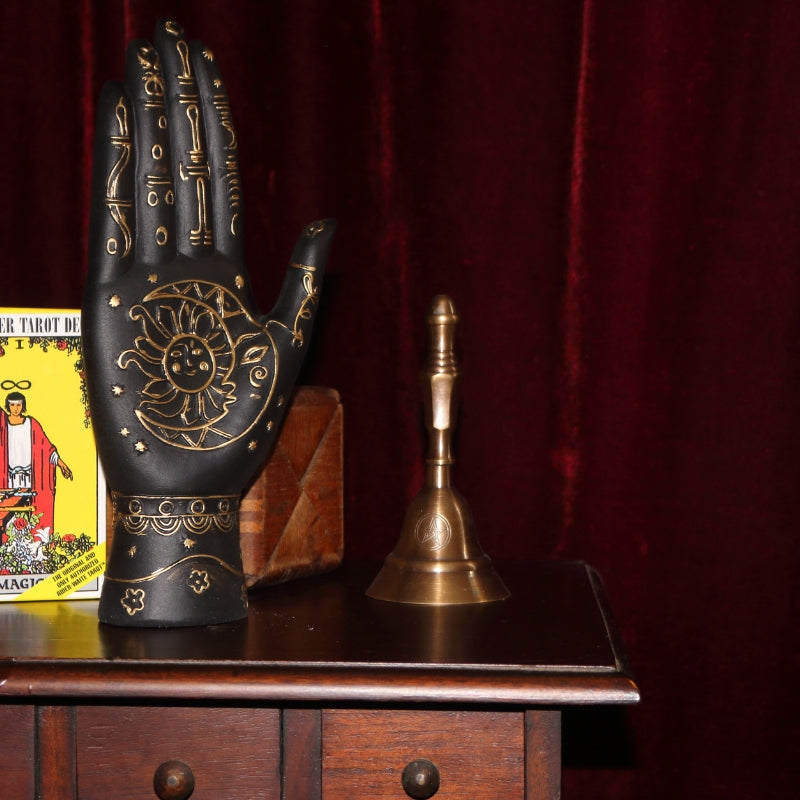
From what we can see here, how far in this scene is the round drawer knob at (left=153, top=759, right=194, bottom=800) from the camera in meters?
0.79

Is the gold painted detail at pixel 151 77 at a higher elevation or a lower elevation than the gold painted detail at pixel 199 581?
higher

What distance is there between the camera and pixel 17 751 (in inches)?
31.6

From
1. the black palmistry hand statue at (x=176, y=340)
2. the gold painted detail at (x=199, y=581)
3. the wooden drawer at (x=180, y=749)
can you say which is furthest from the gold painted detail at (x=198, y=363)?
the wooden drawer at (x=180, y=749)

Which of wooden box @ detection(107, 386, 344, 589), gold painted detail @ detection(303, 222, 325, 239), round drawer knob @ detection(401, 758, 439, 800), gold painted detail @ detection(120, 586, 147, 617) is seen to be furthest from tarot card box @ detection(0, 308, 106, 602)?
round drawer knob @ detection(401, 758, 439, 800)

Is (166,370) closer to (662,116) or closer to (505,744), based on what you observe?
(505,744)

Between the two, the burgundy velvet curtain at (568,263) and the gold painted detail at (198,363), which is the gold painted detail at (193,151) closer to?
the gold painted detail at (198,363)

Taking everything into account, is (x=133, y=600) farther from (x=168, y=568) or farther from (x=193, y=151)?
(x=193, y=151)

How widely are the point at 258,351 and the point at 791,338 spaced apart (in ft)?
2.02

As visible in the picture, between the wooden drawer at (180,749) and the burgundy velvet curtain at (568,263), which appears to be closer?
the wooden drawer at (180,749)

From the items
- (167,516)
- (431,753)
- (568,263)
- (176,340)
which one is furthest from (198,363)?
(568,263)

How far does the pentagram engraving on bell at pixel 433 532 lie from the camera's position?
98 cm

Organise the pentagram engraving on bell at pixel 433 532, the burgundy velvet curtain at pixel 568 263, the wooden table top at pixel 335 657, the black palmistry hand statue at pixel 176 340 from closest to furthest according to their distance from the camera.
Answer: the wooden table top at pixel 335 657
the black palmistry hand statue at pixel 176 340
the pentagram engraving on bell at pixel 433 532
the burgundy velvet curtain at pixel 568 263

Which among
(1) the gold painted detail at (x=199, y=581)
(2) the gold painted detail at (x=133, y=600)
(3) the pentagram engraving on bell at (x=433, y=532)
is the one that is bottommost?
(2) the gold painted detail at (x=133, y=600)

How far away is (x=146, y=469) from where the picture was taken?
879mm
